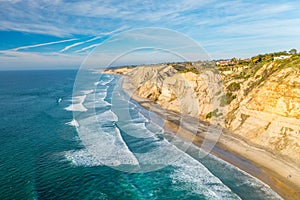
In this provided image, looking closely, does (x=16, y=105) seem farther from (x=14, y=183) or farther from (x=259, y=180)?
(x=259, y=180)

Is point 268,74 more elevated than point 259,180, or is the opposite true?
point 268,74

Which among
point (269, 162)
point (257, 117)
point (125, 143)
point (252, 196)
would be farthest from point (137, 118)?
point (252, 196)

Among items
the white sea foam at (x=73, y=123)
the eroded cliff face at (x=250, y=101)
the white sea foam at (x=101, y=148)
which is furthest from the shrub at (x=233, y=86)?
the white sea foam at (x=73, y=123)

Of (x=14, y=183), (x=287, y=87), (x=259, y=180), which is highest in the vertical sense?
(x=287, y=87)

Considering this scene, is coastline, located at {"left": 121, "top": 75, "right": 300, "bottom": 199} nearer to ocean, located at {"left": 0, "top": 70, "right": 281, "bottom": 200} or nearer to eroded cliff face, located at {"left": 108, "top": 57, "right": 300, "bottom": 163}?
ocean, located at {"left": 0, "top": 70, "right": 281, "bottom": 200}

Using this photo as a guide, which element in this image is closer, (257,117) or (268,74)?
(257,117)

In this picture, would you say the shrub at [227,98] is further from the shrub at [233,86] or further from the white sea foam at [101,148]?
→ the white sea foam at [101,148]

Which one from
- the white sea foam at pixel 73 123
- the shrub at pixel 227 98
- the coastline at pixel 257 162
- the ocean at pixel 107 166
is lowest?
the coastline at pixel 257 162
